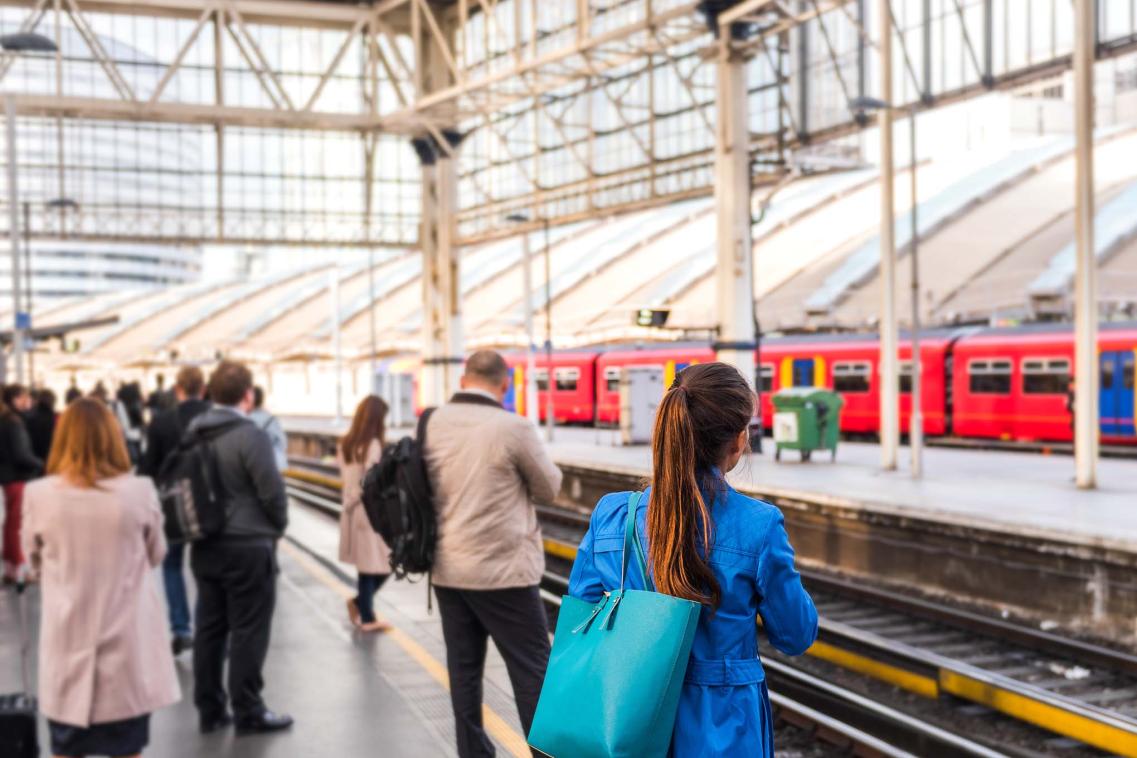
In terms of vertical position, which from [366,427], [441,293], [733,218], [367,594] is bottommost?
[367,594]

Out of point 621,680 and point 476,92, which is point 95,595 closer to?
point 621,680

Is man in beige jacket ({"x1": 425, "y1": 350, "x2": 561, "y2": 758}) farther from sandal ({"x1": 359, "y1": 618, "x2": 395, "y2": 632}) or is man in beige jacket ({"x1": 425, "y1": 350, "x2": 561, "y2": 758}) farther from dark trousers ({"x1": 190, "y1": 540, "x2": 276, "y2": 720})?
sandal ({"x1": 359, "y1": 618, "x2": 395, "y2": 632})

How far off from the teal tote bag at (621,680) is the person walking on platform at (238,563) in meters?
3.79

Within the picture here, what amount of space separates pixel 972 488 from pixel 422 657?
30.7ft

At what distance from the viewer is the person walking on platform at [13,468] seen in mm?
11180

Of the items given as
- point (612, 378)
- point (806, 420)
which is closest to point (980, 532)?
point (806, 420)

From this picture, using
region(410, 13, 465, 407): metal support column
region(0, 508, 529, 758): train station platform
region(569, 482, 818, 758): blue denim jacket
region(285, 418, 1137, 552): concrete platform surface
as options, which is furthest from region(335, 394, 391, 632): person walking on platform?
region(410, 13, 465, 407): metal support column

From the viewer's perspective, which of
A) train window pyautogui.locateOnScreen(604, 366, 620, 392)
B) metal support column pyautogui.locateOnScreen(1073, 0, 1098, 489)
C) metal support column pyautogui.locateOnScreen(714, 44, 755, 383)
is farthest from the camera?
train window pyautogui.locateOnScreen(604, 366, 620, 392)

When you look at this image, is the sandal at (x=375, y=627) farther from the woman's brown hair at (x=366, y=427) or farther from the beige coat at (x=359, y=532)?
the woman's brown hair at (x=366, y=427)

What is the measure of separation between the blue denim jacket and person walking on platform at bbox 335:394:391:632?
6173 millimetres

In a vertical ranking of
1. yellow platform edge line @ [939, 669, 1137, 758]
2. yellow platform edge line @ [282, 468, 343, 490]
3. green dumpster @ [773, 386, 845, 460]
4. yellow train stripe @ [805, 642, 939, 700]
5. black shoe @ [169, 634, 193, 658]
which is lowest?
yellow platform edge line @ [282, 468, 343, 490]

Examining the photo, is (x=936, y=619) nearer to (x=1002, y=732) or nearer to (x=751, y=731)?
(x=1002, y=732)

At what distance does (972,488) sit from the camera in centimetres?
1559

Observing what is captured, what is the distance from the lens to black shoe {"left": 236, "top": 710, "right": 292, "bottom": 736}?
21.4 feet
